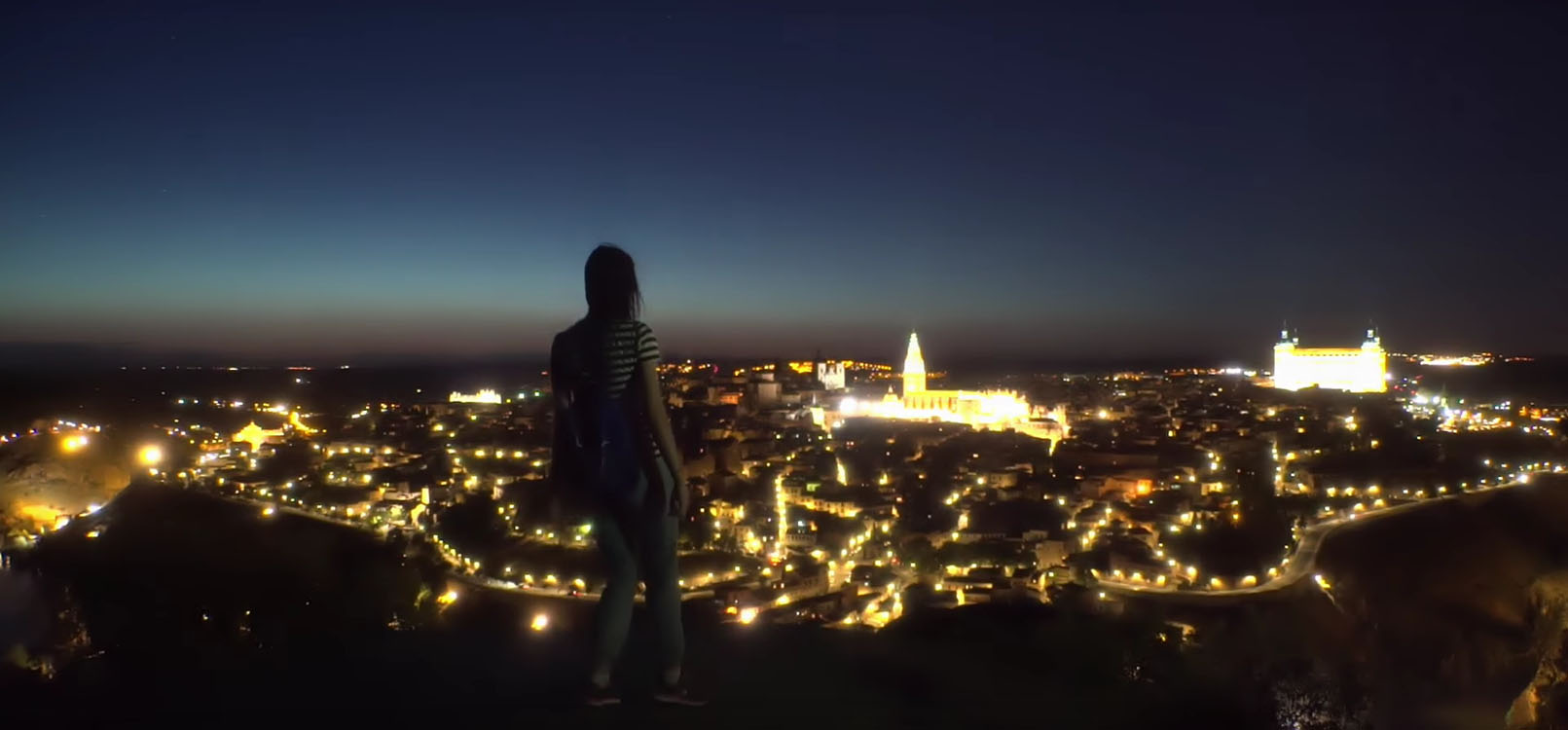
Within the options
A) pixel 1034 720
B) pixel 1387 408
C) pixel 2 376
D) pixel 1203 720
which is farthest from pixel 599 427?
pixel 2 376

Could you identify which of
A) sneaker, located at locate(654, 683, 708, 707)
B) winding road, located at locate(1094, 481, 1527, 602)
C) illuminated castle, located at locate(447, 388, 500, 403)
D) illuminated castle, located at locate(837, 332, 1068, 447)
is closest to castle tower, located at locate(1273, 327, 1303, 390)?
illuminated castle, located at locate(837, 332, 1068, 447)

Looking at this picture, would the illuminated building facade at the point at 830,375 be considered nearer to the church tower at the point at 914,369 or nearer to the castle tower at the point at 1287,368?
the church tower at the point at 914,369

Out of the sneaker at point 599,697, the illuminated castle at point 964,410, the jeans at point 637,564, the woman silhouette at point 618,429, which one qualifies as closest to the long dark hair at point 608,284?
the woman silhouette at point 618,429

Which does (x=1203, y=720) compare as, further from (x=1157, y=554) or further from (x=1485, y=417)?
(x=1485, y=417)

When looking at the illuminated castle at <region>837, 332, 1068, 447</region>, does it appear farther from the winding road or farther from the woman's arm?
the woman's arm

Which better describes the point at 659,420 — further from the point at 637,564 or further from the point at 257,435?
the point at 257,435

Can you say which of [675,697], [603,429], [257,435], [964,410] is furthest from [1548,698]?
[257,435]
